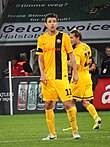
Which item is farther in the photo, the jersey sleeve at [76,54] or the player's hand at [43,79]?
the jersey sleeve at [76,54]

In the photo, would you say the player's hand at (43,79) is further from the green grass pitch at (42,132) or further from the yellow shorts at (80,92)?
the yellow shorts at (80,92)

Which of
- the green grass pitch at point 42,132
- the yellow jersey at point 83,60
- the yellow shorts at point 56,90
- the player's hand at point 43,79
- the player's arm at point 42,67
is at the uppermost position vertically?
the yellow jersey at point 83,60

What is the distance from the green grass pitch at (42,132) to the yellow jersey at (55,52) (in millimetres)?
1148

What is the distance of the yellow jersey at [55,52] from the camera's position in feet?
37.8

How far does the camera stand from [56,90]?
38.0ft

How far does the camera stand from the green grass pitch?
1117cm

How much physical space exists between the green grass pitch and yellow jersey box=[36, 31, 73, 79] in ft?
3.77

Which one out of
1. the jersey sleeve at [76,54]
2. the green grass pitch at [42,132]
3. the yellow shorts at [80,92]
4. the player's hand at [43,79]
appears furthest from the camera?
the yellow shorts at [80,92]

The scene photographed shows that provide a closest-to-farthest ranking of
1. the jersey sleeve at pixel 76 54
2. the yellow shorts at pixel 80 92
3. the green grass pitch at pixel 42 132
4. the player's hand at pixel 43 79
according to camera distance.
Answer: the green grass pitch at pixel 42 132
the player's hand at pixel 43 79
the jersey sleeve at pixel 76 54
the yellow shorts at pixel 80 92

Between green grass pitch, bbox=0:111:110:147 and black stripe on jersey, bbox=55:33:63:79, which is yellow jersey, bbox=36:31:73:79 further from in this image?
green grass pitch, bbox=0:111:110:147

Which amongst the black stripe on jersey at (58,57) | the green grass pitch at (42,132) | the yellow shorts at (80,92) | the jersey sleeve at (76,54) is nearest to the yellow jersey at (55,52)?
the black stripe on jersey at (58,57)

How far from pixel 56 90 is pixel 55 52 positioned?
2.11 feet

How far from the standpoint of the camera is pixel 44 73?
38.0 ft

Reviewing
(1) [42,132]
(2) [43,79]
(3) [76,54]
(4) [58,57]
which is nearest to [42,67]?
(2) [43,79]
